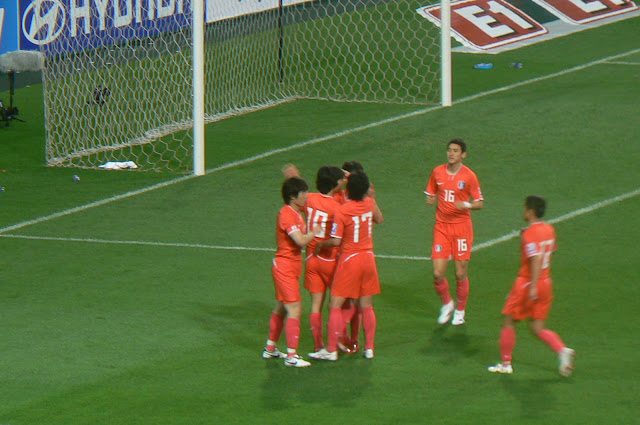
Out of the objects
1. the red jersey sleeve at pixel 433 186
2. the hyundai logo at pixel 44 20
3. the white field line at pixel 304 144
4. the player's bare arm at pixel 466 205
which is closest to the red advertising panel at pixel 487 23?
the white field line at pixel 304 144

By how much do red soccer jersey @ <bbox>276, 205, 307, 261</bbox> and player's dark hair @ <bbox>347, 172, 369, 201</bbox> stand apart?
396 mm

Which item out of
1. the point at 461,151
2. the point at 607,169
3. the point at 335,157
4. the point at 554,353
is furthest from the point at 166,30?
the point at 554,353

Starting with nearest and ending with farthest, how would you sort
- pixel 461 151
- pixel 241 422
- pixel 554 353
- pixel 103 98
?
pixel 241 422
pixel 554 353
pixel 461 151
pixel 103 98

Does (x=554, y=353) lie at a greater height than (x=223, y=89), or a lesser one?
lesser

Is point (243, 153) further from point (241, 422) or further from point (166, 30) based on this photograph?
point (241, 422)

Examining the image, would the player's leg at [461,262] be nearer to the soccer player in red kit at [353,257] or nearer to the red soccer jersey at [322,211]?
the soccer player in red kit at [353,257]

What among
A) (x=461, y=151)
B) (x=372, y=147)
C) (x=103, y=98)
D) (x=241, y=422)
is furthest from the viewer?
(x=103, y=98)

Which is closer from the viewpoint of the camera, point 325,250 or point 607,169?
point 325,250

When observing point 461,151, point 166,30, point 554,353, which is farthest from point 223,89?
point 554,353

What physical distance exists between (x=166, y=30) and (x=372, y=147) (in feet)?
14.7

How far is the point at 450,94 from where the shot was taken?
18.4m

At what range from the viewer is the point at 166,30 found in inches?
738

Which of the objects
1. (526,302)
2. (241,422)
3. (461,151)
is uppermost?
(461,151)

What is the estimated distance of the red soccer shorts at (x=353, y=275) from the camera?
28.3 ft
